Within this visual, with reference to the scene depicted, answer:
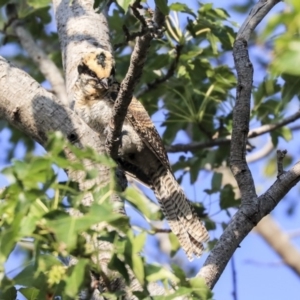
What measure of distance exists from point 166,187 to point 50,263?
309 centimetres

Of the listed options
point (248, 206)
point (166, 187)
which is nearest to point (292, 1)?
point (248, 206)

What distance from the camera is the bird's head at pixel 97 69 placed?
4250 mm

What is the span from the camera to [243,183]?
3.35m

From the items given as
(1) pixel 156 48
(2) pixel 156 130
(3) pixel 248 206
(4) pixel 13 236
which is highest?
(1) pixel 156 48

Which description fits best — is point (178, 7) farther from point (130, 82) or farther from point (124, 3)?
point (124, 3)

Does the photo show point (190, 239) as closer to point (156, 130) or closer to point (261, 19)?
point (156, 130)

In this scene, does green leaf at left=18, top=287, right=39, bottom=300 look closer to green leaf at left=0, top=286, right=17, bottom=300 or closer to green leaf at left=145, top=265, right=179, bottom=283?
green leaf at left=0, top=286, right=17, bottom=300

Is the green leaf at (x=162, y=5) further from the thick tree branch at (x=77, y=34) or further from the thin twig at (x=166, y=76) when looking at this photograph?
the thin twig at (x=166, y=76)

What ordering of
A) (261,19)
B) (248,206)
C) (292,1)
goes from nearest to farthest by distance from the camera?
1. (292,1)
2. (248,206)
3. (261,19)

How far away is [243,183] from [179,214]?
1626 millimetres

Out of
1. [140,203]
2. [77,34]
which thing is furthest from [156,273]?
[77,34]

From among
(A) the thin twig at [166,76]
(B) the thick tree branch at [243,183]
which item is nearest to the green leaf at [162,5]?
(B) the thick tree branch at [243,183]

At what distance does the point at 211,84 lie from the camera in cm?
510

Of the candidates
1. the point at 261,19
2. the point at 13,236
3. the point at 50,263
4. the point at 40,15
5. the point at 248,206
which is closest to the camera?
the point at 13,236
